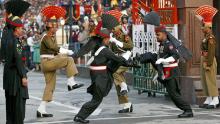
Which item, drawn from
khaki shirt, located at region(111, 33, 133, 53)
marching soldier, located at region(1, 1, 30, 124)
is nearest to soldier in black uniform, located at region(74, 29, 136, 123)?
khaki shirt, located at region(111, 33, 133, 53)

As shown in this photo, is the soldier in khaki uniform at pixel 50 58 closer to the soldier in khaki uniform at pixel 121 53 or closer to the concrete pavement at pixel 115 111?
the concrete pavement at pixel 115 111

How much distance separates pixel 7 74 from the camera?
10648 mm

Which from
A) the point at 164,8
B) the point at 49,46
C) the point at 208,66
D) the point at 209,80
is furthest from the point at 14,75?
the point at 164,8

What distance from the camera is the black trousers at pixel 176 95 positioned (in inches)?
500

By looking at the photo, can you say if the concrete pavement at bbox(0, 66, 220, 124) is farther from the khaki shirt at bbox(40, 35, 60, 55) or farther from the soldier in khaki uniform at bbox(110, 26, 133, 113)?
the khaki shirt at bbox(40, 35, 60, 55)

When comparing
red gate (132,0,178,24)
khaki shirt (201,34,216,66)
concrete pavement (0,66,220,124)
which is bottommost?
concrete pavement (0,66,220,124)

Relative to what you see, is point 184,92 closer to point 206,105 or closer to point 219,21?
point 206,105

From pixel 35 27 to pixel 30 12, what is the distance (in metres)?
9.41

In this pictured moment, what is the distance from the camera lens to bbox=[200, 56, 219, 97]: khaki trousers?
47.2ft

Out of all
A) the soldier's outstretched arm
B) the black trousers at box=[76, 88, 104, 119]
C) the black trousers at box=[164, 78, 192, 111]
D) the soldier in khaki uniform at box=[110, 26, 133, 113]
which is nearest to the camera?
the black trousers at box=[76, 88, 104, 119]

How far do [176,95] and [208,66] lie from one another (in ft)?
6.11

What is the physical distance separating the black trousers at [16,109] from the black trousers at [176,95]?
127 inches

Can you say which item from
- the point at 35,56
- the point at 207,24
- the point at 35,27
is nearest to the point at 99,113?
the point at 207,24

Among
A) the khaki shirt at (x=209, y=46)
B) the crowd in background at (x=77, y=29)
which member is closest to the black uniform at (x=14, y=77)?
the khaki shirt at (x=209, y=46)
